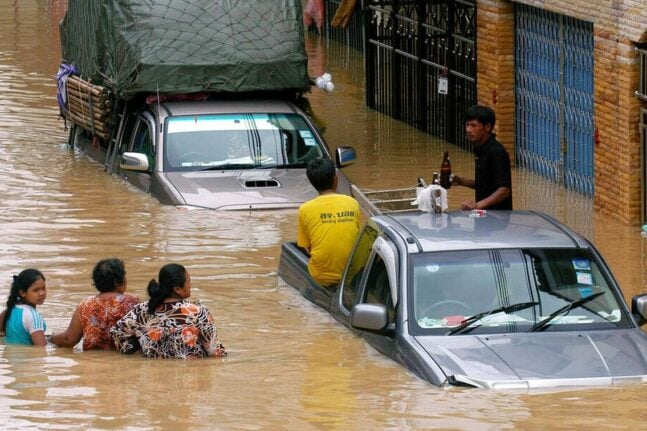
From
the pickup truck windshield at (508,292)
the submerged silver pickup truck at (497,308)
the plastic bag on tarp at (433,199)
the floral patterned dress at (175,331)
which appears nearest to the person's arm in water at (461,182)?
the plastic bag on tarp at (433,199)

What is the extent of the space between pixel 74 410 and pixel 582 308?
3.00 meters

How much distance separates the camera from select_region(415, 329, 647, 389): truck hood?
9.29 metres

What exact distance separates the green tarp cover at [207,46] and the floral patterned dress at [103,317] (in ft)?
26.3

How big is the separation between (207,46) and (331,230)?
7.70 m

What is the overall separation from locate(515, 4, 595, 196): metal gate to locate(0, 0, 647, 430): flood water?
34 centimetres

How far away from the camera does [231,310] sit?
1309 centimetres

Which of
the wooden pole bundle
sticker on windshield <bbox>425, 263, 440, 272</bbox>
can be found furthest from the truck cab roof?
the wooden pole bundle

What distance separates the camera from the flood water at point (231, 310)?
9.09 meters

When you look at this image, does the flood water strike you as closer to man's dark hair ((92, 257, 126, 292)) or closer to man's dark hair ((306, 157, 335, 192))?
man's dark hair ((92, 257, 126, 292))

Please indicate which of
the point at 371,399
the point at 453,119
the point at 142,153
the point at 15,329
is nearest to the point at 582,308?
the point at 371,399

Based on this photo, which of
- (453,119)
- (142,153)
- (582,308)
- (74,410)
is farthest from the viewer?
(453,119)

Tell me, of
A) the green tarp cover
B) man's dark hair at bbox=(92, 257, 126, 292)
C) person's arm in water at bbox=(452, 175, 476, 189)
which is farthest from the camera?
the green tarp cover

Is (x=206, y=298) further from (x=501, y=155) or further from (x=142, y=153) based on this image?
(x=142, y=153)

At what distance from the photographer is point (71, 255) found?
15.6 metres
